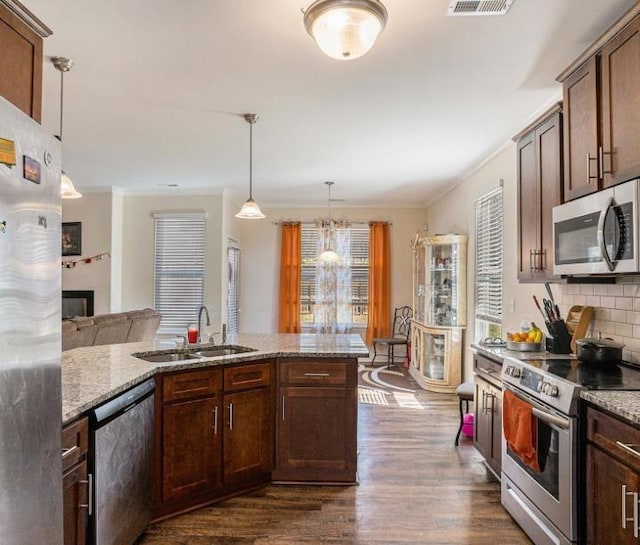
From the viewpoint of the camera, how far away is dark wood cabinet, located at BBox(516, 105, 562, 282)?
9.33 ft

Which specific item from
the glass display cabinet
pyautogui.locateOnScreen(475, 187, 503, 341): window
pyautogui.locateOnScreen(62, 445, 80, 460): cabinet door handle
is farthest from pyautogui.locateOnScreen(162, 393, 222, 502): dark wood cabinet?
the glass display cabinet

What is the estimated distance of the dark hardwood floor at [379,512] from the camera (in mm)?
2418

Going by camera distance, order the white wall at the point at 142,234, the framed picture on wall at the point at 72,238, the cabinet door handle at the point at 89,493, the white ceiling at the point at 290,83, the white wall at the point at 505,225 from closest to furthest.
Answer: the cabinet door handle at the point at 89,493
the white ceiling at the point at 290,83
the white wall at the point at 505,225
the framed picture on wall at the point at 72,238
the white wall at the point at 142,234

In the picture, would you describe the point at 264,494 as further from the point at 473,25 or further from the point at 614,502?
the point at 473,25

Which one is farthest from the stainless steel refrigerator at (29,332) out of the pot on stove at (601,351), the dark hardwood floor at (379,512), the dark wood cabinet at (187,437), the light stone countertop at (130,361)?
the pot on stove at (601,351)

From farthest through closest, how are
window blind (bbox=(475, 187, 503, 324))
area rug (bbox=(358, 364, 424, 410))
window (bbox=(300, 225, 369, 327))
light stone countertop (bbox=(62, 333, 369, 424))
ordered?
window (bbox=(300, 225, 369, 327))
area rug (bbox=(358, 364, 424, 410))
window blind (bbox=(475, 187, 503, 324))
light stone countertop (bbox=(62, 333, 369, 424))

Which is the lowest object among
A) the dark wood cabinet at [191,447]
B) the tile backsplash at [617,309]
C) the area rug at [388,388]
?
the area rug at [388,388]

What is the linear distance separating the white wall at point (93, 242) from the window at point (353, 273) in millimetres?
3090

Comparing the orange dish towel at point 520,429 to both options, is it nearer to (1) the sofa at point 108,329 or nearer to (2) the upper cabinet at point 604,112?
(2) the upper cabinet at point 604,112

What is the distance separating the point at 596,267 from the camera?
2.24m

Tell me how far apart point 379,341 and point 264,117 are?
4.42 metres

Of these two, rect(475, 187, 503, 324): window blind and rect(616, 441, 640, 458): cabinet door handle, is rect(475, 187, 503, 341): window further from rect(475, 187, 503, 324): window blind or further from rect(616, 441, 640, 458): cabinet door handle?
rect(616, 441, 640, 458): cabinet door handle

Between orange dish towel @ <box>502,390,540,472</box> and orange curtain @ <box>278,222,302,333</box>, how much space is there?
5.30 meters

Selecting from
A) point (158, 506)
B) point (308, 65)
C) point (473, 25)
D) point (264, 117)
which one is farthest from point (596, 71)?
point (158, 506)
